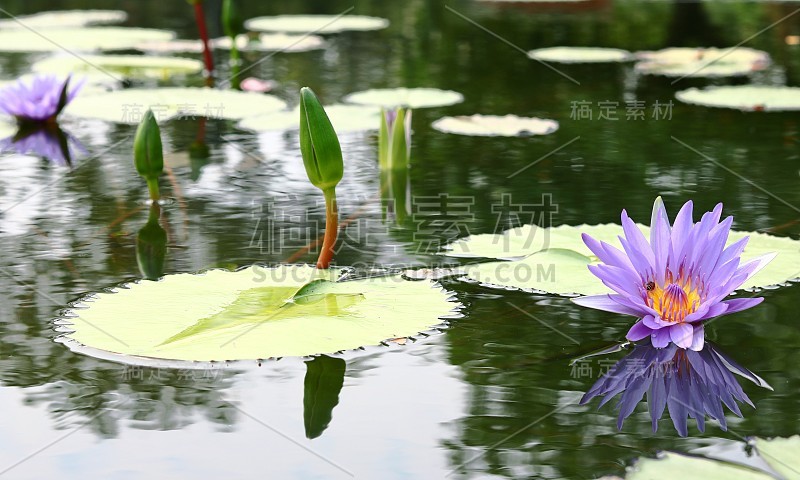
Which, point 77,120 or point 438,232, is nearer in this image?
point 438,232

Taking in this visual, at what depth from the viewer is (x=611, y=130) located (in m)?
3.49

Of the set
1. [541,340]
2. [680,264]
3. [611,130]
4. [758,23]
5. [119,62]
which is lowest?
[541,340]

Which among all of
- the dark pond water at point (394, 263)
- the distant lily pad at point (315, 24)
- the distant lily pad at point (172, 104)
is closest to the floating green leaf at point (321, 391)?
the dark pond water at point (394, 263)

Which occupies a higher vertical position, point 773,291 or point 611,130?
point 611,130

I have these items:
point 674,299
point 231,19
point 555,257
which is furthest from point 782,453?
point 231,19

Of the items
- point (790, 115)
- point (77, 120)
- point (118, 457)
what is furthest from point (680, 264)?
point (77, 120)

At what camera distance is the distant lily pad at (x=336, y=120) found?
3.51 meters

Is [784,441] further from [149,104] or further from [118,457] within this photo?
[149,104]

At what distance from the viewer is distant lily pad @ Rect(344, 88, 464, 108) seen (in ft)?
12.9

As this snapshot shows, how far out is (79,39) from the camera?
5582 millimetres

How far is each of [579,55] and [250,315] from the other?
357 cm

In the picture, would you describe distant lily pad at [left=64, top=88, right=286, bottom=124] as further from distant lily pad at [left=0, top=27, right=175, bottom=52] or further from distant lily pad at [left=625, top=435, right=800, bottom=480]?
distant lily pad at [left=625, top=435, right=800, bottom=480]

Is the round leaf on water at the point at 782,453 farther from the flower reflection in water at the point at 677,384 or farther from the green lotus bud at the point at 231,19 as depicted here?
the green lotus bud at the point at 231,19

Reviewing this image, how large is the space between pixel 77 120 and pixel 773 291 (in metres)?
2.58
